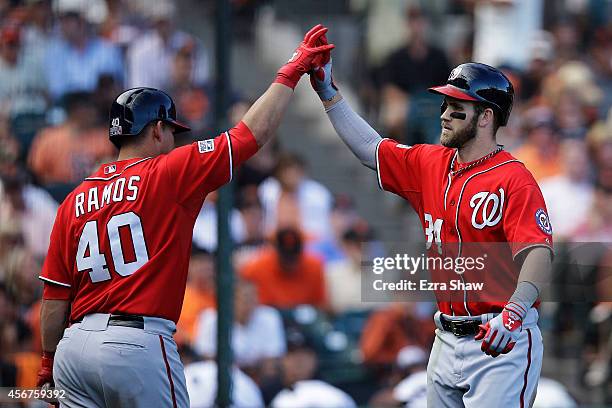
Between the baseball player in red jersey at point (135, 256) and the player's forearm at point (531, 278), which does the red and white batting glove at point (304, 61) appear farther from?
the player's forearm at point (531, 278)

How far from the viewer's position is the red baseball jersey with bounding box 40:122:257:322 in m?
4.71

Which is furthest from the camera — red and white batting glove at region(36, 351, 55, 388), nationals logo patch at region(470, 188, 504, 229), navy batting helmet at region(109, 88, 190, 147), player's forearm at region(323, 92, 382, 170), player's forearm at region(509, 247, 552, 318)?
player's forearm at region(323, 92, 382, 170)

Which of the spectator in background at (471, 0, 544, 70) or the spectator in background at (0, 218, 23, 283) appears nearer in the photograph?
the spectator in background at (0, 218, 23, 283)

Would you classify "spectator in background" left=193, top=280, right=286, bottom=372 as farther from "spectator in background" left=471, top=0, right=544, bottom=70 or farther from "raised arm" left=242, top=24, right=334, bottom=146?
"raised arm" left=242, top=24, right=334, bottom=146

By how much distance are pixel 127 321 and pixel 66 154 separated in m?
2.74

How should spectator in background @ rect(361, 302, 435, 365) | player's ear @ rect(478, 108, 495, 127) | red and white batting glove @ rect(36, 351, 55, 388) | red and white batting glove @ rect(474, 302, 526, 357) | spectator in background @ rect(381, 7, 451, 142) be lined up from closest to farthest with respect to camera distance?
red and white batting glove @ rect(474, 302, 526, 357), player's ear @ rect(478, 108, 495, 127), red and white batting glove @ rect(36, 351, 55, 388), spectator in background @ rect(361, 302, 435, 365), spectator in background @ rect(381, 7, 451, 142)

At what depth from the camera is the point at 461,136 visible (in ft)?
16.3

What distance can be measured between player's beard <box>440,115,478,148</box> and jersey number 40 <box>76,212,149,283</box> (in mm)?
1361

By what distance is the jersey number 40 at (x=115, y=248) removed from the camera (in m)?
4.71

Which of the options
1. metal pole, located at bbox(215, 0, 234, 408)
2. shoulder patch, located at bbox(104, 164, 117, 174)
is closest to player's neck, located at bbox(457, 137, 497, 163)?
shoulder patch, located at bbox(104, 164, 117, 174)

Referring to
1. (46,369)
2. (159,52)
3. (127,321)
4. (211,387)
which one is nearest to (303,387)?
(211,387)

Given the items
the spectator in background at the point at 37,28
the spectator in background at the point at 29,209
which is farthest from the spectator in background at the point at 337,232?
the spectator in background at the point at 37,28

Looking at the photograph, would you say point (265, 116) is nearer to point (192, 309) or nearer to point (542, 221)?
point (542, 221)

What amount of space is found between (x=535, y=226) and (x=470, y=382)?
70 cm
